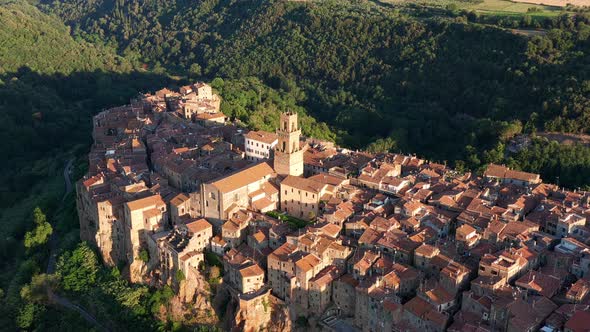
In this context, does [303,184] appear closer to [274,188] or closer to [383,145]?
[274,188]

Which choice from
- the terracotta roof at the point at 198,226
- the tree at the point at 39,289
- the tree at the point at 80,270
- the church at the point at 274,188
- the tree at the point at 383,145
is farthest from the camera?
the tree at the point at 383,145

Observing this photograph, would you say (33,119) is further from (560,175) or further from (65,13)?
(65,13)

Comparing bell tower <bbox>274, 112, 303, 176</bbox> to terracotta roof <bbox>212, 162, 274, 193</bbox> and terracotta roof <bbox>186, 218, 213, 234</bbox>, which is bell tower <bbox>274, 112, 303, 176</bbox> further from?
terracotta roof <bbox>186, 218, 213, 234</bbox>

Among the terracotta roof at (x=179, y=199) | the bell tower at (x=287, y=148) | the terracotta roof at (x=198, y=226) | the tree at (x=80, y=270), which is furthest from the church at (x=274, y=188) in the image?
the tree at (x=80, y=270)

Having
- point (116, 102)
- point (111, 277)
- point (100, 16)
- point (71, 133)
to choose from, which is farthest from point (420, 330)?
point (100, 16)

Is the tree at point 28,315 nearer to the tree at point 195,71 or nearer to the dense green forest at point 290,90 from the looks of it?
the dense green forest at point 290,90
